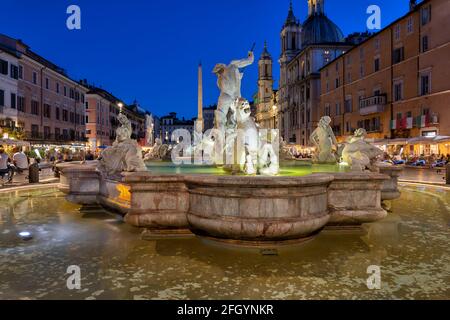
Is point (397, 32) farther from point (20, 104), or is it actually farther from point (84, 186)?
point (84, 186)

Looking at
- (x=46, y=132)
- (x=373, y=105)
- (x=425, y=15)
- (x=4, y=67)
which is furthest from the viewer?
(x=46, y=132)

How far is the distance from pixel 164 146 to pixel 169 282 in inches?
506

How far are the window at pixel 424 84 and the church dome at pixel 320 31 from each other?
4011cm


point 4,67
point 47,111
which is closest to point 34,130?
point 47,111

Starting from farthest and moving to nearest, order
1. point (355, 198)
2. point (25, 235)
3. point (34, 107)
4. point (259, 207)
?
1. point (34, 107)
2. point (25, 235)
3. point (355, 198)
4. point (259, 207)

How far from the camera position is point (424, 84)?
3306 cm

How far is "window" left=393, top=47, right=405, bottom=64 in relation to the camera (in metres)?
35.8

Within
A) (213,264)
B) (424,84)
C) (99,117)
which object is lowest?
(213,264)

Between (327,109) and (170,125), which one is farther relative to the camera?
(170,125)

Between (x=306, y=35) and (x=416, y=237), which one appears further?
(x=306, y=35)

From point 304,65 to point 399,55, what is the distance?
30.2m

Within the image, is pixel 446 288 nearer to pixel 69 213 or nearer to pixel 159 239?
pixel 159 239

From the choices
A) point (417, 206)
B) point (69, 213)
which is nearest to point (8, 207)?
point (69, 213)

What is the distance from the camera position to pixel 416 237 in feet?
21.2
